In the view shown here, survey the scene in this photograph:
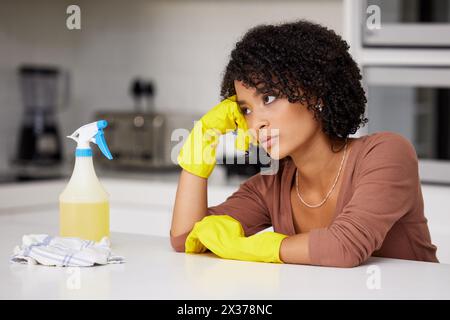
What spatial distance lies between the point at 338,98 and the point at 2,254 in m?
0.68

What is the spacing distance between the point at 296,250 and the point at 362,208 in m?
0.14

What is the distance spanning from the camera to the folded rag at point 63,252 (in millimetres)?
1219

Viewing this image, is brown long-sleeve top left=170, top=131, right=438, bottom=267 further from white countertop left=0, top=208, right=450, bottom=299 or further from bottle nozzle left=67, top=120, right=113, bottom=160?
bottle nozzle left=67, top=120, right=113, bottom=160

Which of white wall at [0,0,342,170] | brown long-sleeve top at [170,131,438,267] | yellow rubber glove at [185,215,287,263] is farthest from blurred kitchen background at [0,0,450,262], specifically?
yellow rubber glove at [185,215,287,263]

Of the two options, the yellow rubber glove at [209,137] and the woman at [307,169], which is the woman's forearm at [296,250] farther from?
the yellow rubber glove at [209,137]

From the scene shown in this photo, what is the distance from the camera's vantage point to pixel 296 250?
1.21 meters

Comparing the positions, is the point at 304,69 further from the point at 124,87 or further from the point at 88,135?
the point at 124,87

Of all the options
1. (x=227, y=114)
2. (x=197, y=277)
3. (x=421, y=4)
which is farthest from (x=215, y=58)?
(x=197, y=277)

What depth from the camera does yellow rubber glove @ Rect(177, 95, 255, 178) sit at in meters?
1.43

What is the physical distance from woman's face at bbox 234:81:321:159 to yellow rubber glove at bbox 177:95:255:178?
0.17 ft

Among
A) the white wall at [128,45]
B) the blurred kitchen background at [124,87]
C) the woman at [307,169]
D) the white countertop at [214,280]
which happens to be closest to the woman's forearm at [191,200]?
the woman at [307,169]
